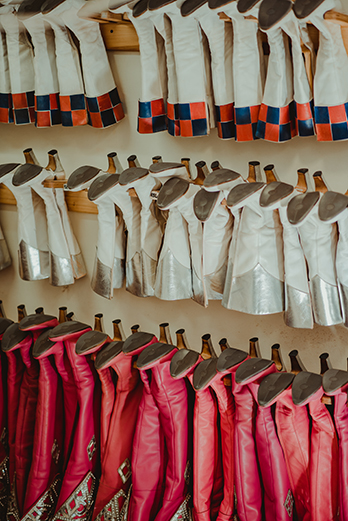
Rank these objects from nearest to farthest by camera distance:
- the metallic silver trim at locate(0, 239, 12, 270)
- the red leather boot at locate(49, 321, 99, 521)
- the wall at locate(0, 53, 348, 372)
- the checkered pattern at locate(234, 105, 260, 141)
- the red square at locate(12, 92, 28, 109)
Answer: the checkered pattern at locate(234, 105, 260, 141)
the wall at locate(0, 53, 348, 372)
the red leather boot at locate(49, 321, 99, 521)
the red square at locate(12, 92, 28, 109)
the metallic silver trim at locate(0, 239, 12, 270)

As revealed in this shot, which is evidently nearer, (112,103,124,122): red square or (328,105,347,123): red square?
(328,105,347,123): red square

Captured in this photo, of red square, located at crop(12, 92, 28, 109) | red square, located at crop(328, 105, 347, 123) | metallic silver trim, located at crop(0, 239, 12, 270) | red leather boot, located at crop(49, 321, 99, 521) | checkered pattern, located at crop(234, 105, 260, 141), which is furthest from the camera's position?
metallic silver trim, located at crop(0, 239, 12, 270)

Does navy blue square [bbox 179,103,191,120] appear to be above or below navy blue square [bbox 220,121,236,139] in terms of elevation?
above

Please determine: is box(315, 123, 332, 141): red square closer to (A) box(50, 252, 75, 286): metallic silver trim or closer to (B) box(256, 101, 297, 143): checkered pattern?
(B) box(256, 101, 297, 143): checkered pattern

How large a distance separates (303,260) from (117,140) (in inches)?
27.7

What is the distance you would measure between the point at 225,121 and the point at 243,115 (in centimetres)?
6

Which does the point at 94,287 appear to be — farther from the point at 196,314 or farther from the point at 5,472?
the point at 5,472

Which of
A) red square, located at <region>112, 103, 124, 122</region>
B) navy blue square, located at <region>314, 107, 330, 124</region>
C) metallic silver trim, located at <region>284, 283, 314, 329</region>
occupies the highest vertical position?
red square, located at <region>112, 103, 124, 122</region>

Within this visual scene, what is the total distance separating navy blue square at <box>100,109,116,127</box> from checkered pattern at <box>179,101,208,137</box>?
0.88ft

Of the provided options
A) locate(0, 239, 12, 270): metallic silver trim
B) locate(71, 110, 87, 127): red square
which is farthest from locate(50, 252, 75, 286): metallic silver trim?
locate(71, 110, 87, 127): red square

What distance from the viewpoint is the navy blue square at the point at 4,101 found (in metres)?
1.54

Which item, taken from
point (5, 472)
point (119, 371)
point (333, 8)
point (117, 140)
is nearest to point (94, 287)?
point (119, 371)

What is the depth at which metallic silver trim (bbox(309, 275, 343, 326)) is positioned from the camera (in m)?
1.13

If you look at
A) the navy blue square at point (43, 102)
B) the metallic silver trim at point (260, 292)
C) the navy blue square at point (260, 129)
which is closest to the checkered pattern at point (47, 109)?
the navy blue square at point (43, 102)
